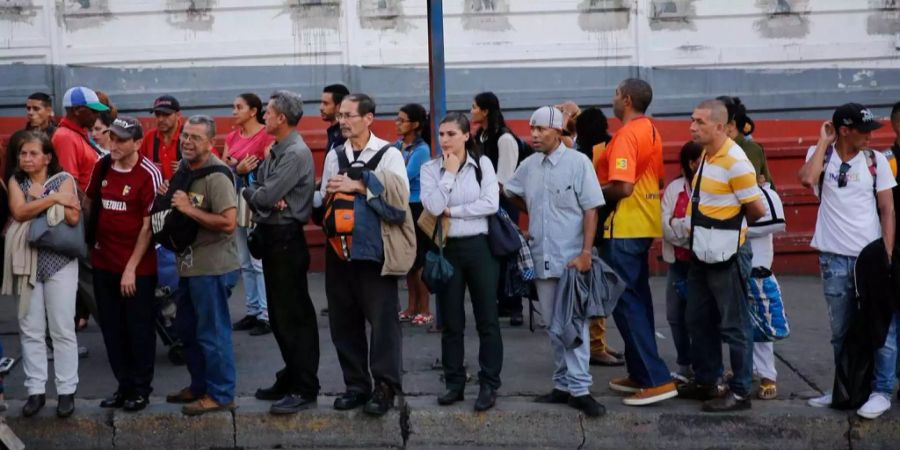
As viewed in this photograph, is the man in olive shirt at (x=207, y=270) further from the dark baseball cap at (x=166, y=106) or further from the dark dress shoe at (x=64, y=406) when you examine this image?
the dark baseball cap at (x=166, y=106)

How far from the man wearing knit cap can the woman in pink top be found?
223cm

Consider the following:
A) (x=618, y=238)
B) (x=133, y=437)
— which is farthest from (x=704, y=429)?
(x=133, y=437)

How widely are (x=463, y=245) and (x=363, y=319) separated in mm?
768

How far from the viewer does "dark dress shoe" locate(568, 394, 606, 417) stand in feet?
23.6

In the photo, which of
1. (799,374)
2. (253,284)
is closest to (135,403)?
(253,284)

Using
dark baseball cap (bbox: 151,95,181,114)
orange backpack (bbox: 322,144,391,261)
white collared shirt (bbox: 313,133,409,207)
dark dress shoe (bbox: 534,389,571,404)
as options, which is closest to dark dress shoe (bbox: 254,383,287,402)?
orange backpack (bbox: 322,144,391,261)

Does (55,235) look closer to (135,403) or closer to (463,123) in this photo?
(135,403)

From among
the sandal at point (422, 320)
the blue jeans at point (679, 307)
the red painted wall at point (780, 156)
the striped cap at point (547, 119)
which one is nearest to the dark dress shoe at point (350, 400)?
the striped cap at point (547, 119)

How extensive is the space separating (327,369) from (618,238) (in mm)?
2148

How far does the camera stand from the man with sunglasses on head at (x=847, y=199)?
714 cm

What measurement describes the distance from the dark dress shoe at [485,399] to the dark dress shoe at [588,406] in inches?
18.5

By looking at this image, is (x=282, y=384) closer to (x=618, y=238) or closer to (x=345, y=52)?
(x=618, y=238)

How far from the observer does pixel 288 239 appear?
7199mm

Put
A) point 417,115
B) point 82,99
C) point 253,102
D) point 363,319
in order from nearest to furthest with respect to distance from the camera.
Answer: point 363,319, point 82,99, point 253,102, point 417,115
